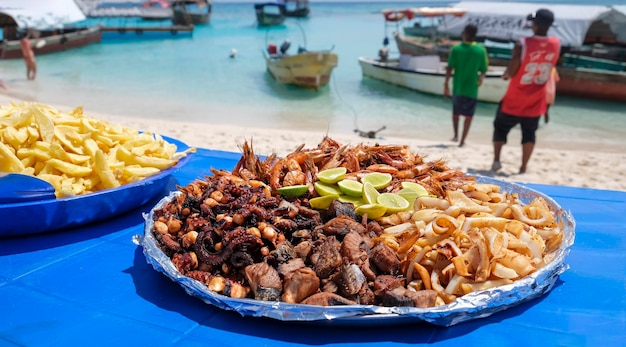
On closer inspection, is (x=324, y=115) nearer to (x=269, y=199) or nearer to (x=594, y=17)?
(x=594, y=17)

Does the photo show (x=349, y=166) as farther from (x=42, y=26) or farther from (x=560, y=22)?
(x=42, y=26)

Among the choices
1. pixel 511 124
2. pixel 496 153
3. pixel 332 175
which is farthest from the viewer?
pixel 496 153

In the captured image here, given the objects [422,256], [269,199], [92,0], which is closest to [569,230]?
[422,256]

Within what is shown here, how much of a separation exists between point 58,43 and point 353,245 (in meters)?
32.4

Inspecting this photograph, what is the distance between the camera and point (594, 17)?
19.4 meters

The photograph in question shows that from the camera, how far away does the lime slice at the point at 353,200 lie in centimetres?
227

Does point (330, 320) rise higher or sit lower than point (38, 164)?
lower

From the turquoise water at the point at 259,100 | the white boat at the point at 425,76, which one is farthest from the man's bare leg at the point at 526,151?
the white boat at the point at 425,76

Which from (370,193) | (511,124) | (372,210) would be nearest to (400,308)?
(372,210)

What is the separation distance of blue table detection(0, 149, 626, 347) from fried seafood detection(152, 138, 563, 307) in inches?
4.3

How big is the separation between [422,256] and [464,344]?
0.36 meters

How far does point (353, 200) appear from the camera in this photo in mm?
2307

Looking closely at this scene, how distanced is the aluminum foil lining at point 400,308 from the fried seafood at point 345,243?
5cm

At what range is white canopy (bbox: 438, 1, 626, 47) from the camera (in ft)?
63.6
